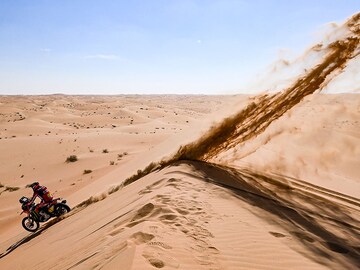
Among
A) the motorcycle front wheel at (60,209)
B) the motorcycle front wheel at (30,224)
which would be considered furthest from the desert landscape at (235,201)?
the motorcycle front wheel at (60,209)

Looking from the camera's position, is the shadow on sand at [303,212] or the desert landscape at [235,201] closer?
the desert landscape at [235,201]

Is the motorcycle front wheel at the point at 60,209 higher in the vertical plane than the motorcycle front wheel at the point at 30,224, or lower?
higher

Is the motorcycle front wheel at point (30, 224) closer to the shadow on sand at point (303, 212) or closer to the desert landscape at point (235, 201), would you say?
the desert landscape at point (235, 201)

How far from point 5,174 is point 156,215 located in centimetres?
1676

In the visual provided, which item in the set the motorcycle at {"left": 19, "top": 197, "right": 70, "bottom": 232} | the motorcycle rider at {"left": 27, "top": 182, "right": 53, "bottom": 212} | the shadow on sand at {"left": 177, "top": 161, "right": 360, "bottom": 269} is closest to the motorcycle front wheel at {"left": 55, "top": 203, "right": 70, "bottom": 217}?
the motorcycle at {"left": 19, "top": 197, "right": 70, "bottom": 232}

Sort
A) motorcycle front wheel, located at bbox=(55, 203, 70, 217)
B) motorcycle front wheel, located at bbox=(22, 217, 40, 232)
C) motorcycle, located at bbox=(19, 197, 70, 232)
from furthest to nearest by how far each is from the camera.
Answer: motorcycle front wheel, located at bbox=(55, 203, 70, 217)
motorcycle, located at bbox=(19, 197, 70, 232)
motorcycle front wheel, located at bbox=(22, 217, 40, 232)

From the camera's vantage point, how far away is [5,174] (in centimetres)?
1866

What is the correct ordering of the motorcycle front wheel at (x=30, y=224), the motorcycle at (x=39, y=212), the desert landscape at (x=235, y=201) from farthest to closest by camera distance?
the motorcycle at (x=39, y=212)
the motorcycle front wheel at (x=30, y=224)
the desert landscape at (x=235, y=201)

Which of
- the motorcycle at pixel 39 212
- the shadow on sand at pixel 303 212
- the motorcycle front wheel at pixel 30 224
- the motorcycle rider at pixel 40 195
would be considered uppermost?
the shadow on sand at pixel 303 212

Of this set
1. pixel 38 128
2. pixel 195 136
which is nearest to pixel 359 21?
pixel 195 136

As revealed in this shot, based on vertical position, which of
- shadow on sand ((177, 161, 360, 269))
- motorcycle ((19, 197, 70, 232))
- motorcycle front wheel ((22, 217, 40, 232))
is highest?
shadow on sand ((177, 161, 360, 269))

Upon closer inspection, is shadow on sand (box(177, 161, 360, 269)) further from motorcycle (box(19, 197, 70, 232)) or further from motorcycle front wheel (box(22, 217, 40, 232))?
motorcycle front wheel (box(22, 217, 40, 232))

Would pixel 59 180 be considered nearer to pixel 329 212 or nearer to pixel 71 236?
pixel 71 236

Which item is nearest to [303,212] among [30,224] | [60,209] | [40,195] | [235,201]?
[235,201]
